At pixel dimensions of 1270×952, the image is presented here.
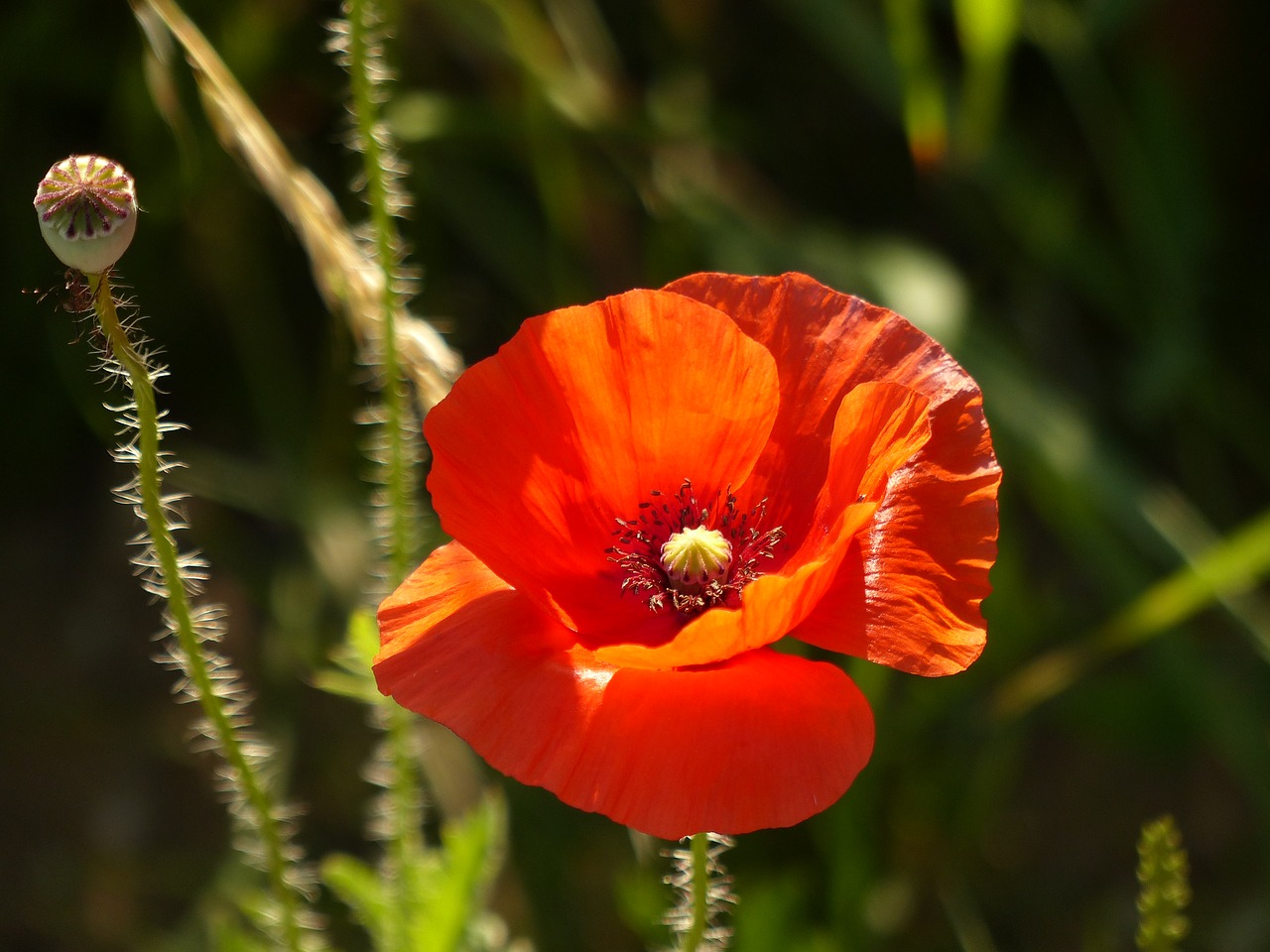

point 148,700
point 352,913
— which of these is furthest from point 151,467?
point 148,700

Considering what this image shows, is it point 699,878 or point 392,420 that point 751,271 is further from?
point 699,878

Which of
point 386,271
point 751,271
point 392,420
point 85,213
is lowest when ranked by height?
point 751,271

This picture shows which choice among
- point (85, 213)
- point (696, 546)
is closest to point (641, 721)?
point (696, 546)

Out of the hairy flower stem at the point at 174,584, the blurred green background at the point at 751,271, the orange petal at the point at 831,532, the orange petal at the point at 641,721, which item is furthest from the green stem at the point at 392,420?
the blurred green background at the point at 751,271

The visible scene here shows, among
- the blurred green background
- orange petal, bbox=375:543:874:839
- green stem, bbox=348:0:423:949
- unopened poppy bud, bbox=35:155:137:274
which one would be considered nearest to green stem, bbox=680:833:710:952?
orange petal, bbox=375:543:874:839

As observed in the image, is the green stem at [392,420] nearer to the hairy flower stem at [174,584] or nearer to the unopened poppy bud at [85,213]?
the hairy flower stem at [174,584]

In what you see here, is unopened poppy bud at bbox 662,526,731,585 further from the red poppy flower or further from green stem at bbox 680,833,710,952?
green stem at bbox 680,833,710,952
